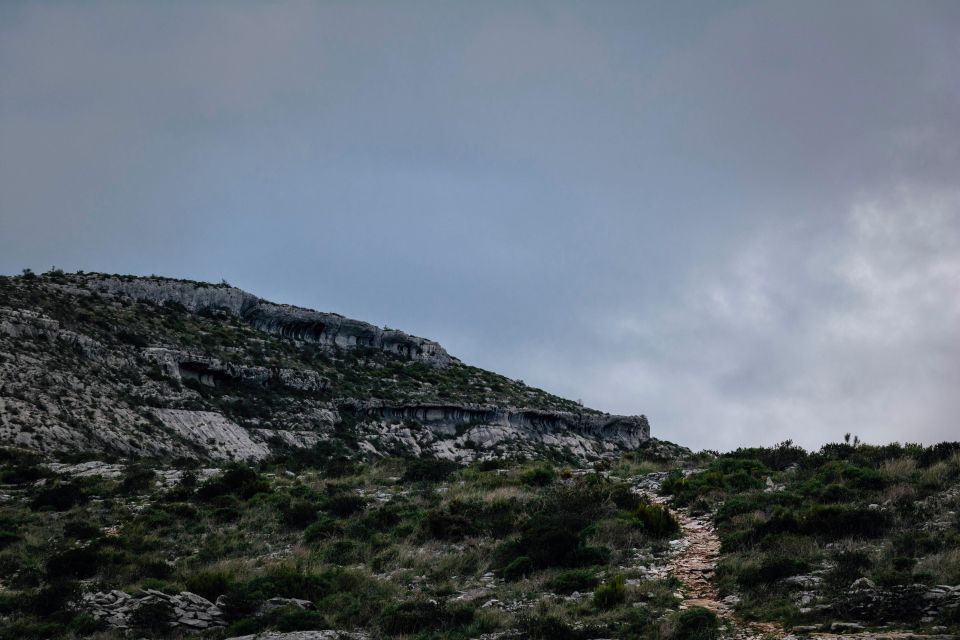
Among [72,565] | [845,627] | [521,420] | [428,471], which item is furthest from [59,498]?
[521,420]

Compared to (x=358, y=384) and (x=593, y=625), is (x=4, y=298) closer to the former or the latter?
(x=358, y=384)

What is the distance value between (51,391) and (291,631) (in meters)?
33.0

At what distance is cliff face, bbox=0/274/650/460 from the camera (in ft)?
131

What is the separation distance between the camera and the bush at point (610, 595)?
1401cm

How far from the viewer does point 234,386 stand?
5559cm

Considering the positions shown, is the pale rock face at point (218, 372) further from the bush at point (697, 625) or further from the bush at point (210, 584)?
the bush at point (697, 625)

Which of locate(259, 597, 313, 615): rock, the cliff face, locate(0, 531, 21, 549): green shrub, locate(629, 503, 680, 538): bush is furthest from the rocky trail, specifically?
the cliff face

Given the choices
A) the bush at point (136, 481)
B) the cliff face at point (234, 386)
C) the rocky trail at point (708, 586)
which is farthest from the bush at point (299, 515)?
the cliff face at point (234, 386)

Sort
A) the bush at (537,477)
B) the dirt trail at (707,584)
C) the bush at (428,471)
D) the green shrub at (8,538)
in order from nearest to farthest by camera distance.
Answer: the dirt trail at (707,584) < the green shrub at (8,538) < the bush at (537,477) < the bush at (428,471)

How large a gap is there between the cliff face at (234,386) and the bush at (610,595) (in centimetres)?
3055

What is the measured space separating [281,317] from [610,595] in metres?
66.5

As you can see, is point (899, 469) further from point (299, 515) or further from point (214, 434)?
point (214, 434)

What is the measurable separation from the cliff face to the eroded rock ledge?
6.2 inches

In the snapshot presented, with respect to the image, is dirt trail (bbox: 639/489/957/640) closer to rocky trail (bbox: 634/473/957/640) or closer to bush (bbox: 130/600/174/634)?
rocky trail (bbox: 634/473/957/640)
